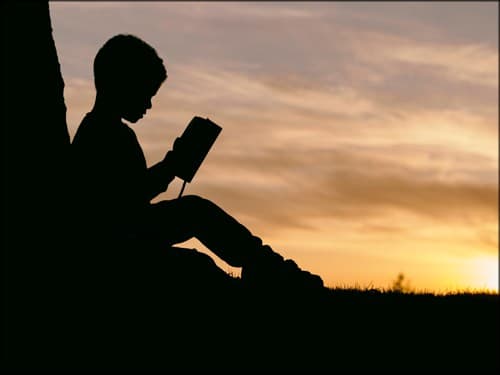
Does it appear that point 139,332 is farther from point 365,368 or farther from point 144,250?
point 365,368

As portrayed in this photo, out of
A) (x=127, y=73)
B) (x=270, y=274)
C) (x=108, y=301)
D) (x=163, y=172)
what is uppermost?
(x=127, y=73)

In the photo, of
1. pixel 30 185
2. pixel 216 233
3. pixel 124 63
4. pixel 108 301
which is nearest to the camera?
pixel 30 185

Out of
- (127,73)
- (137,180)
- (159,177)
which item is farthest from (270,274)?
(127,73)

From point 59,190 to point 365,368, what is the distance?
295cm

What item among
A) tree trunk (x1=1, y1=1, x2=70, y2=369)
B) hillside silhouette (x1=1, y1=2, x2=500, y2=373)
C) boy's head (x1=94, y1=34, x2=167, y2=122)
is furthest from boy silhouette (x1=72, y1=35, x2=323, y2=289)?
tree trunk (x1=1, y1=1, x2=70, y2=369)

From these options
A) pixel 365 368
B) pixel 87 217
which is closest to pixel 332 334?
pixel 365 368

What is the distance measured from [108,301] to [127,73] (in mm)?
1939

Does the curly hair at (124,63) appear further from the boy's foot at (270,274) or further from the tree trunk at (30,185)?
the boy's foot at (270,274)

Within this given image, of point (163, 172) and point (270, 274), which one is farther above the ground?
point (163, 172)

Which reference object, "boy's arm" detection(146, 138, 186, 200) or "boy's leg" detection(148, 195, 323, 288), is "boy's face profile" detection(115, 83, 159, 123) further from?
"boy's leg" detection(148, 195, 323, 288)

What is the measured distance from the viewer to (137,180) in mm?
7461

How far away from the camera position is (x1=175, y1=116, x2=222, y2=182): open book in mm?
7570

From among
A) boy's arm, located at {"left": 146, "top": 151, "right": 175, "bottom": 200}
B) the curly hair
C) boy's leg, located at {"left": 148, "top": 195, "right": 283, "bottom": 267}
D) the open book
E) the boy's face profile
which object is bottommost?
boy's leg, located at {"left": 148, "top": 195, "right": 283, "bottom": 267}

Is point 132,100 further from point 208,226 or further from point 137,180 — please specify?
point 208,226
